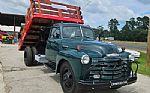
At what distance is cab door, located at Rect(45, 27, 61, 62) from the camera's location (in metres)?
8.24

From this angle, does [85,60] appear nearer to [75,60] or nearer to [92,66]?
[92,66]

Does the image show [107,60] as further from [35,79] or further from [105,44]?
[35,79]

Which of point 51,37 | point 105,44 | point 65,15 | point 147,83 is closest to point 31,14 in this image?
point 65,15

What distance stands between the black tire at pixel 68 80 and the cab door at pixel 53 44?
1260 mm

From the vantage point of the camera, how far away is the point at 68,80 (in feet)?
22.0

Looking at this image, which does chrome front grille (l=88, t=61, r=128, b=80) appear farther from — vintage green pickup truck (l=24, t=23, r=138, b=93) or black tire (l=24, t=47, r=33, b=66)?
black tire (l=24, t=47, r=33, b=66)

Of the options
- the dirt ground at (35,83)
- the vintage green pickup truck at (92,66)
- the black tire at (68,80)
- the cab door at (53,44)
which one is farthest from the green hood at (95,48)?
the dirt ground at (35,83)

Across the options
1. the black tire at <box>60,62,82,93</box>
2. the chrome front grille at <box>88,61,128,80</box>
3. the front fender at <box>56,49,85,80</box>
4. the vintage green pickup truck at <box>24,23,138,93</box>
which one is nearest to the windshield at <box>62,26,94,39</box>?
the vintage green pickup truck at <box>24,23,138,93</box>

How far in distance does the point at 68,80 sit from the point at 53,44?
2.20 m

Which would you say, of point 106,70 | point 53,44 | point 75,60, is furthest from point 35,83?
point 106,70

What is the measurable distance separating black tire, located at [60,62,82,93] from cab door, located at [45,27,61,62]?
126 cm

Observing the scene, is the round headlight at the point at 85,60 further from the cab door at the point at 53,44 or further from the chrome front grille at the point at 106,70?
the cab door at the point at 53,44

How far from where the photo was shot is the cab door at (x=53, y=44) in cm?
824

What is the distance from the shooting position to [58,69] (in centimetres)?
751
